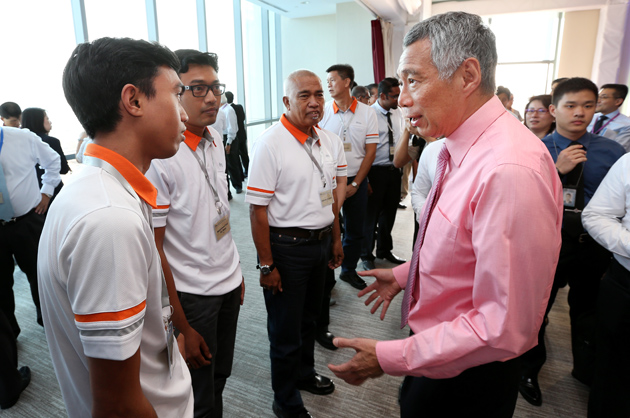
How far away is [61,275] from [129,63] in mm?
459

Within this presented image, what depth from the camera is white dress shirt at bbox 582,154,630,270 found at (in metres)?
1.57

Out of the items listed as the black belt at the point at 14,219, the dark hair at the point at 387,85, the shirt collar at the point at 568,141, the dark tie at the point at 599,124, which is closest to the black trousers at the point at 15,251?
the black belt at the point at 14,219

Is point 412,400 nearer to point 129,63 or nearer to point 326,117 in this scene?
point 129,63

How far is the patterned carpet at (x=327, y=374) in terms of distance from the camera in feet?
6.39

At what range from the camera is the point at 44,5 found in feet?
13.6

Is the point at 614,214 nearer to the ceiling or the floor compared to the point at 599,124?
nearer to the floor

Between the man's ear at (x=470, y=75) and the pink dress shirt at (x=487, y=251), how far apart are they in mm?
70

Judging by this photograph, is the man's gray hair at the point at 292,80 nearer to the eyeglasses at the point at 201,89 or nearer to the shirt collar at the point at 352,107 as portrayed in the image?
the eyeglasses at the point at 201,89

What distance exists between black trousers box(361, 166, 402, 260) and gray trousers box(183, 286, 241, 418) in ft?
7.22

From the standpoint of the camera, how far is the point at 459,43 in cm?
87

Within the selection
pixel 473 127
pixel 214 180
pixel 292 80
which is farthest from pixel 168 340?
pixel 292 80

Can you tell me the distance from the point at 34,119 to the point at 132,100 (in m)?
3.19

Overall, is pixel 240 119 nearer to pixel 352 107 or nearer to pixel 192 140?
pixel 352 107

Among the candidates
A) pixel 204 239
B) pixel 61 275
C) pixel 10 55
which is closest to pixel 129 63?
pixel 61 275
